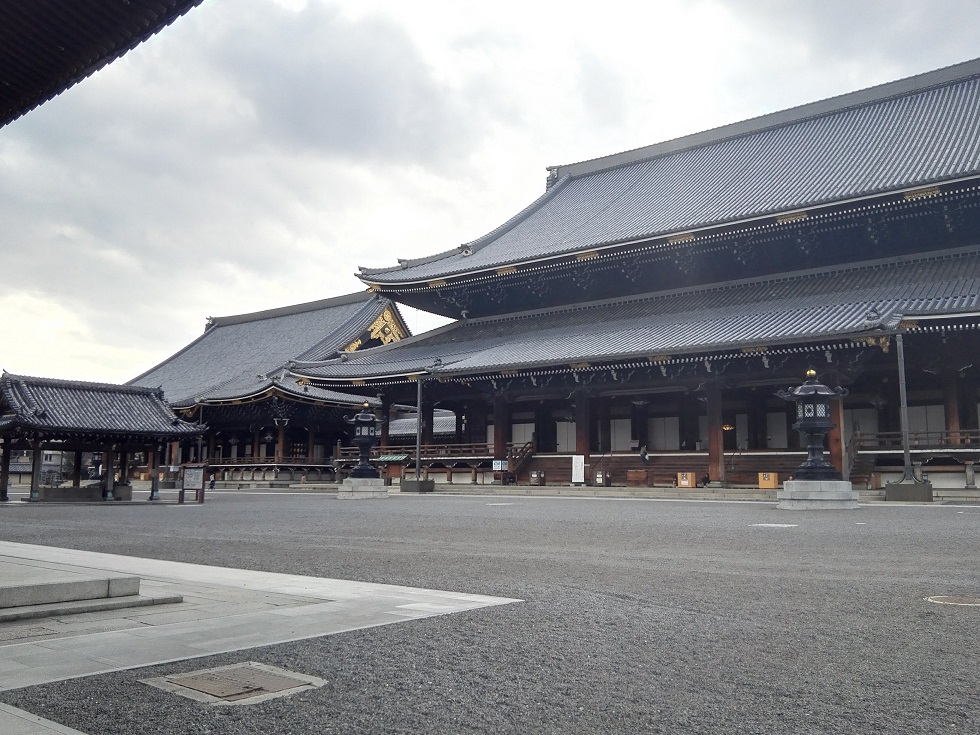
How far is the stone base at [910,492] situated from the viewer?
21.0m

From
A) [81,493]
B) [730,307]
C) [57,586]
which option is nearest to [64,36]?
[57,586]

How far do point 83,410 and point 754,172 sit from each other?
28.2m

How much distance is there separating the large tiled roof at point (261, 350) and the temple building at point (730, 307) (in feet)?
33.8

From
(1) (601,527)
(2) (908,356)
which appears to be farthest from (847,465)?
(1) (601,527)

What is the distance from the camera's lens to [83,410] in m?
27.3

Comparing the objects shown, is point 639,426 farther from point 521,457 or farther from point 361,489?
point 361,489

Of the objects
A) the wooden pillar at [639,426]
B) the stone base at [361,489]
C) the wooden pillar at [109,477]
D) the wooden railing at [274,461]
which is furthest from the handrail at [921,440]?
the wooden railing at [274,461]

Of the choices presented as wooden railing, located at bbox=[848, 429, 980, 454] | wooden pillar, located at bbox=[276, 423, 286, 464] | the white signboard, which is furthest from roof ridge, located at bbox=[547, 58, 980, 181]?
the white signboard

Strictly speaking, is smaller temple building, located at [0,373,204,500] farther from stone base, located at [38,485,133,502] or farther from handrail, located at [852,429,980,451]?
handrail, located at [852,429,980,451]

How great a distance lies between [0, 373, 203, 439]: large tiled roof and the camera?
25.5 metres

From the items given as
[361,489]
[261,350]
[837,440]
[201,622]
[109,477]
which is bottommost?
[201,622]

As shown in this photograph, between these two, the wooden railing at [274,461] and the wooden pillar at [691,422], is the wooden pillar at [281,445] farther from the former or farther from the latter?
the wooden pillar at [691,422]

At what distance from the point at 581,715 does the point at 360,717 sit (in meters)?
1.02

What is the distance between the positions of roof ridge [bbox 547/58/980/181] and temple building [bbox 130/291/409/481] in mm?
16418
